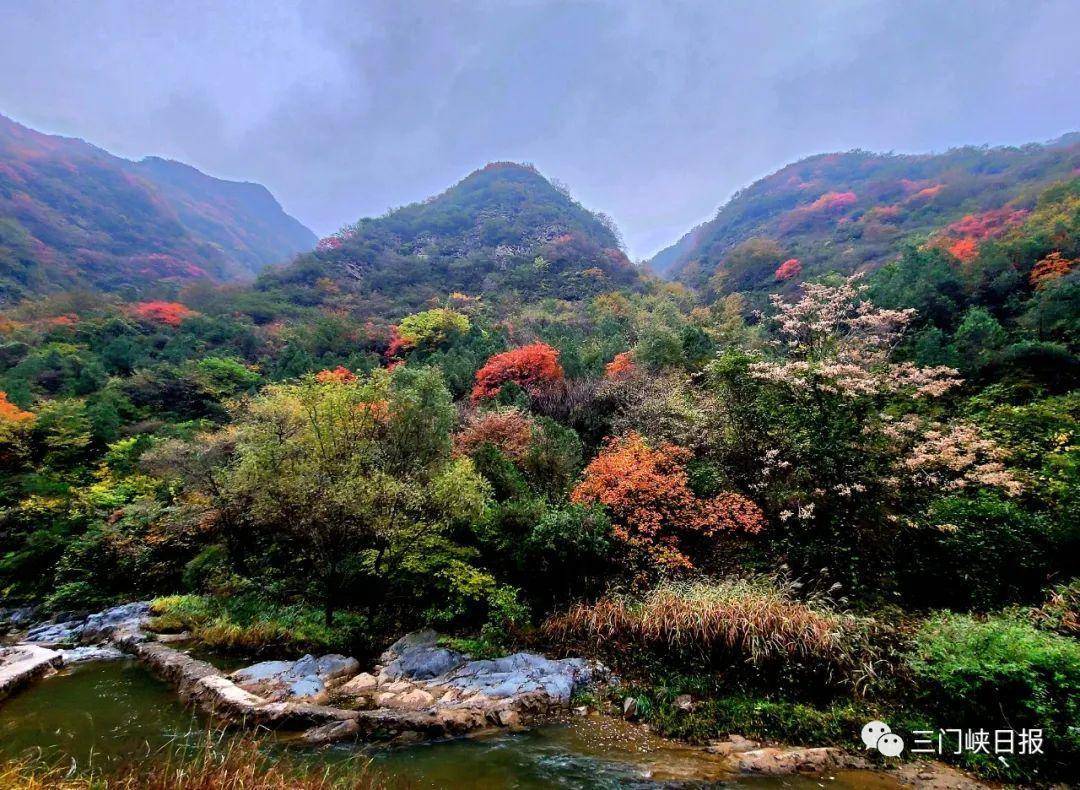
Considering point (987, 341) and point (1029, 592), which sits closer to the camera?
point (1029, 592)

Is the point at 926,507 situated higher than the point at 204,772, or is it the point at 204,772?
the point at 926,507

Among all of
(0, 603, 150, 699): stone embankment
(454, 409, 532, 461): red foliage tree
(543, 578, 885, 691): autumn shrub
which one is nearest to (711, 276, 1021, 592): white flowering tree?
(543, 578, 885, 691): autumn shrub

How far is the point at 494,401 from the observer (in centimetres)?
1797

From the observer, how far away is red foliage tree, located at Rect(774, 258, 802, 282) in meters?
37.1

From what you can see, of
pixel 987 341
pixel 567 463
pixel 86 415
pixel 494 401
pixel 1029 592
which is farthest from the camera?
pixel 86 415

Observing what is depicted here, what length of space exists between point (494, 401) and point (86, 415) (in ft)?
59.9

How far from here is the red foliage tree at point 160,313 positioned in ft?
101

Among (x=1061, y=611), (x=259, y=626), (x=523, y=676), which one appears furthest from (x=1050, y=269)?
(x=259, y=626)

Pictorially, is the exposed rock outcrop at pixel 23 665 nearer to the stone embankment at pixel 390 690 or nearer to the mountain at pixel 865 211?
the stone embankment at pixel 390 690

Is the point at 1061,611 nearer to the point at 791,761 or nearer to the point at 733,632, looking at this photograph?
the point at 733,632

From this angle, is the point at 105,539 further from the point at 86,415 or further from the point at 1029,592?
the point at 1029,592

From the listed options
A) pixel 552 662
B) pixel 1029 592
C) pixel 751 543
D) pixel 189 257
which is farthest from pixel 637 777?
pixel 189 257

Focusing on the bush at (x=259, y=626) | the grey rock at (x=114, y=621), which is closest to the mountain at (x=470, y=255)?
the grey rock at (x=114, y=621)

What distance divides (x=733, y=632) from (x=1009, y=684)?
3066mm
